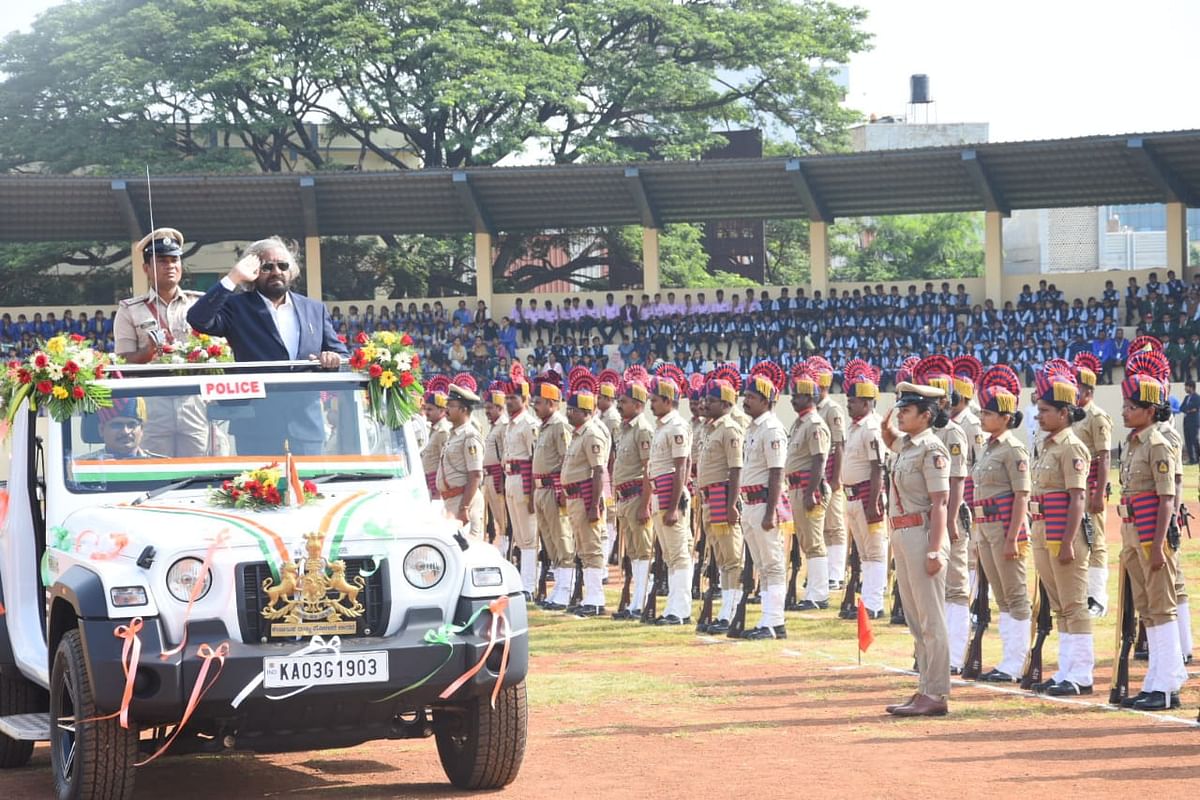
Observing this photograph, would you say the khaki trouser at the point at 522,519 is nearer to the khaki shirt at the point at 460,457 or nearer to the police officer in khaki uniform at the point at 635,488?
the khaki shirt at the point at 460,457

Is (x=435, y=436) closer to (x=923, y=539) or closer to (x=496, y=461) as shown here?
(x=496, y=461)

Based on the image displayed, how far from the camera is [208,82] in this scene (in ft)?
149

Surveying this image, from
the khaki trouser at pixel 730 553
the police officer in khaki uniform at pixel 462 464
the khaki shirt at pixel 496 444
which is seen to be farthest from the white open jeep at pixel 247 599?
the khaki shirt at pixel 496 444

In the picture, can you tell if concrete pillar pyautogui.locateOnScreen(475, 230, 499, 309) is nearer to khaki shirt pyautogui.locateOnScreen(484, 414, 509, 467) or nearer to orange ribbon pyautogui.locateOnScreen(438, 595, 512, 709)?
khaki shirt pyautogui.locateOnScreen(484, 414, 509, 467)

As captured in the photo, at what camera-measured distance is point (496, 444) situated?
19.7 metres

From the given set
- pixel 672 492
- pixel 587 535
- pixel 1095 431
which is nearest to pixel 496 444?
pixel 587 535

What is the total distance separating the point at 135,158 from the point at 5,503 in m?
39.3

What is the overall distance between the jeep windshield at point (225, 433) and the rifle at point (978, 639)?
16.6ft

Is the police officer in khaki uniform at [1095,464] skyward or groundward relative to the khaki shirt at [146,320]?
groundward

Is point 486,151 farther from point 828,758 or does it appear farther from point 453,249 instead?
point 828,758

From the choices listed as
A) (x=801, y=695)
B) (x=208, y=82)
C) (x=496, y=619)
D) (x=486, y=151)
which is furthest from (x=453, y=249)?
(x=496, y=619)

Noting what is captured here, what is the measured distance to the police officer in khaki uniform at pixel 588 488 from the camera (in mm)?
17062

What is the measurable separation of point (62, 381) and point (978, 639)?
6.71 m

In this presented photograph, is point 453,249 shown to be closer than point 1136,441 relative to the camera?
No
